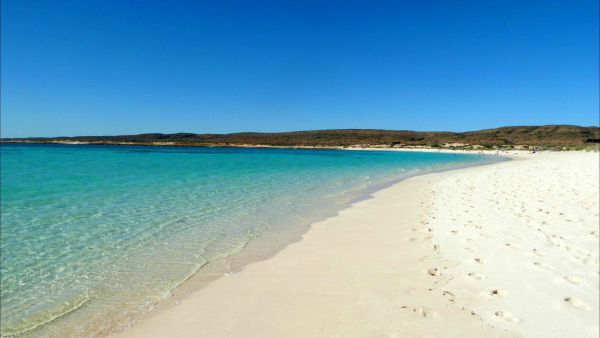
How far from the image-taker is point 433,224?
710cm

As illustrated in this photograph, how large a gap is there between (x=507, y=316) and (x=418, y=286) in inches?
40.0

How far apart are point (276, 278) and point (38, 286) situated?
11.2 feet

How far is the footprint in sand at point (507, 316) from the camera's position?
10.3ft

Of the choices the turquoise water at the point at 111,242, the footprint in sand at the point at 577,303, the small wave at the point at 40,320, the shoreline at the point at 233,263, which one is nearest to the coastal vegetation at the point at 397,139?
the turquoise water at the point at 111,242

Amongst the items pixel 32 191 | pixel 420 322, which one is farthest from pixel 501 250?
pixel 32 191

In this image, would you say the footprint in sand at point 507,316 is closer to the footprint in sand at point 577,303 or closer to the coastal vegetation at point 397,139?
the footprint in sand at point 577,303

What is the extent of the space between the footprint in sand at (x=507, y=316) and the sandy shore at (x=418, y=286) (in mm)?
20

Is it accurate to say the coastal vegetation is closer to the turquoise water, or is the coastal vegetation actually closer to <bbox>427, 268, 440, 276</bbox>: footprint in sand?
the turquoise water

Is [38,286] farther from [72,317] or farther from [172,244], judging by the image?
[172,244]

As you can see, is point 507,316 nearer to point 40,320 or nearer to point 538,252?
point 538,252

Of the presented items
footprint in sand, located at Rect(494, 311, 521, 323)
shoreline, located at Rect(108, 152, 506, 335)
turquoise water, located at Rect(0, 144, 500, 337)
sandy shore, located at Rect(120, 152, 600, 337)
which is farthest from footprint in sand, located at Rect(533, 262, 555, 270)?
turquoise water, located at Rect(0, 144, 500, 337)

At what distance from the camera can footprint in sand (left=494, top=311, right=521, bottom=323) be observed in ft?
10.3

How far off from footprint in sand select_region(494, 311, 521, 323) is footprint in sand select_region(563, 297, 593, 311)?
0.76 metres

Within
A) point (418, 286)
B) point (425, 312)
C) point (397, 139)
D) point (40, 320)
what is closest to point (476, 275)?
point (418, 286)
